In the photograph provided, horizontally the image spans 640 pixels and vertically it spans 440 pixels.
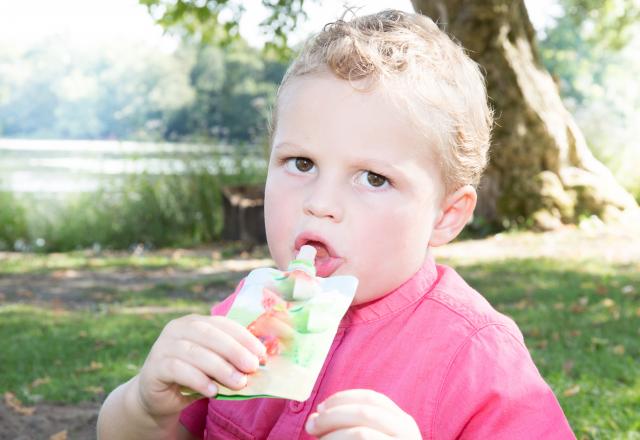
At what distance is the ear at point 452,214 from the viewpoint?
1988mm

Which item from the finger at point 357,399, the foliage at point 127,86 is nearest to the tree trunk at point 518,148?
the finger at point 357,399

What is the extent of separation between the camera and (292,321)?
1606 millimetres

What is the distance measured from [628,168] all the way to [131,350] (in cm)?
1046

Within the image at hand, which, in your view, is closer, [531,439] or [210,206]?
[531,439]

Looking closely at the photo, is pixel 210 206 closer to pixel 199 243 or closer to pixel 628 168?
pixel 199 243

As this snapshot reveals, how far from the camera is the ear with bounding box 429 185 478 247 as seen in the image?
1.99 meters

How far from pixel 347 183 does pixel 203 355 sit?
1.62 feet

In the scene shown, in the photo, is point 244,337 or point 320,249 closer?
point 244,337

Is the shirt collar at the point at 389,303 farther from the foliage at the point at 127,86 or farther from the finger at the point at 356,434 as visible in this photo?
the foliage at the point at 127,86

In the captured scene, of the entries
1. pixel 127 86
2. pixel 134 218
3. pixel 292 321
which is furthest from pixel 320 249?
pixel 127 86

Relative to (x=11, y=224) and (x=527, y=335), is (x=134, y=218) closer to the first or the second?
(x=11, y=224)

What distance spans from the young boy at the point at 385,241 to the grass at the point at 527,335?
1.62 metres

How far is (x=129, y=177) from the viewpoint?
1330 cm

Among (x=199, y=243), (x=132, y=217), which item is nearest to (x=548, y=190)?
(x=199, y=243)
